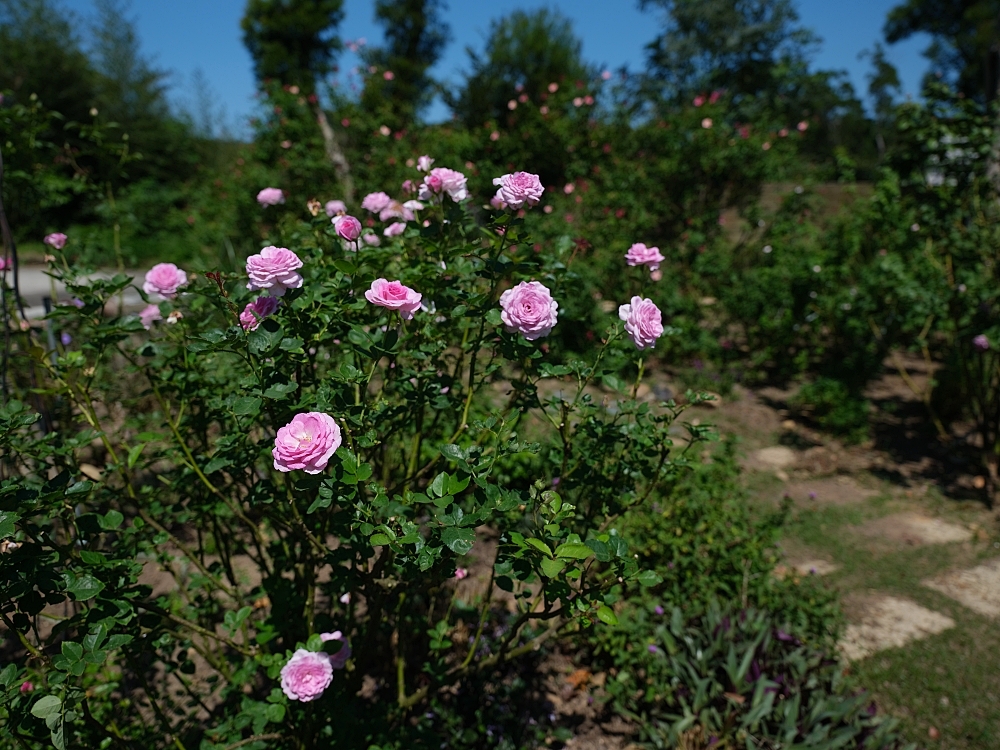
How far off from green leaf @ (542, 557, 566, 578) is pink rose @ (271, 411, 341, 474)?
384mm

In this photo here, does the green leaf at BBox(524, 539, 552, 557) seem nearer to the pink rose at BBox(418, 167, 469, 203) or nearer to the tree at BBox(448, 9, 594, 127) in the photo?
the pink rose at BBox(418, 167, 469, 203)

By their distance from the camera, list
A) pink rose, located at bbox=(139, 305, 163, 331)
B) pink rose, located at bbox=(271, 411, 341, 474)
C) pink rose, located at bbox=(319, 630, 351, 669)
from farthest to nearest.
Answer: pink rose, located at bbox=(139, 305, 163, 331), pink rose, located at bbox=(319, 630, 351, 669), pink rose, located at bbox=(271, 411, 341, 474)

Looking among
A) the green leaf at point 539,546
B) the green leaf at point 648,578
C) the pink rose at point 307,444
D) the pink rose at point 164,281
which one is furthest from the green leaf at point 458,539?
the pink rose at point 164,281

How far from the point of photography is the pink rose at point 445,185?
1354mm

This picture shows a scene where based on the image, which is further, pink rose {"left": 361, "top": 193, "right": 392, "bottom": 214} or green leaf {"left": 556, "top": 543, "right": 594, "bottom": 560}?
pink rose {"left": 361, "top": 193, "right": 392, "bottom": 214}

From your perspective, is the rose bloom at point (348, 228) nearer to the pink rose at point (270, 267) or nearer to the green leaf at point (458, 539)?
the pink rose at point (270, 267)

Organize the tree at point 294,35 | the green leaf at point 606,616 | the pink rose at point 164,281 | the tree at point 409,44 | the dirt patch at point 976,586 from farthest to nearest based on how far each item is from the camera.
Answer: the tree at point 409,44 → the tree at point 294,35 → the dirt patch at point 976,586 → the pink rose at point 164,281 → the green leaf at point 606,616

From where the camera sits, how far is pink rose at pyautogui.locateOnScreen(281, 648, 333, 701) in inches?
46.3

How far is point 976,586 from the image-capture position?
2789mm

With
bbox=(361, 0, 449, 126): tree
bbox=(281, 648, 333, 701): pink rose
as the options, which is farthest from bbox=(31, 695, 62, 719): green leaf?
bbox=(361, 0, 449, 126): tree

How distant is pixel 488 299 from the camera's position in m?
1.28

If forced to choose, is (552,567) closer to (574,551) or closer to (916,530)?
(574,551)

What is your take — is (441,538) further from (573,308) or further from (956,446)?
(956,446)

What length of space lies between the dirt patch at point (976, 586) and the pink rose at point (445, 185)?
2854mm
